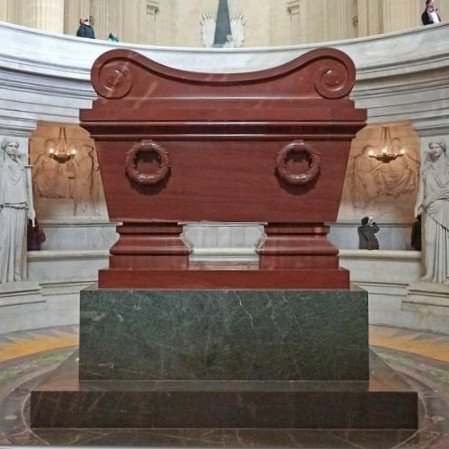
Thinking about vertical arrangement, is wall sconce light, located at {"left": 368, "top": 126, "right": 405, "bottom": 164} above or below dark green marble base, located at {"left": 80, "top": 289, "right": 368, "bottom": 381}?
above

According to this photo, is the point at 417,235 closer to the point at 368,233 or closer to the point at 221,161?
the point at 368,233

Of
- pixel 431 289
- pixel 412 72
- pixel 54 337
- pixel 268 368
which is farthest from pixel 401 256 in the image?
pixel 268 368

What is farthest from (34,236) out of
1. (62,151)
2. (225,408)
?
(225,408)

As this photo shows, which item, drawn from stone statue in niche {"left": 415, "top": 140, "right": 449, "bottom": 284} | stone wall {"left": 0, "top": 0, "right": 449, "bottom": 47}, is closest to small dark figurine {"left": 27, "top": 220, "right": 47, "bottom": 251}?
stone statue in niche {"left": 415, "top": 140, "right": 449, "bottom": 284}

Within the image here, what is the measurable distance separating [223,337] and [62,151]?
21.8 ft

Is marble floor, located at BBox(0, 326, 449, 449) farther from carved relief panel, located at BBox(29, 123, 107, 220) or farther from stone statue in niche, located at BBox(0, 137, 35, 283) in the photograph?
carved relief panel, located at BBox(29, 123, 107, 220)

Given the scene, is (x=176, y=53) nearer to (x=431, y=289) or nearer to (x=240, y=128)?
(x=431, y=289)

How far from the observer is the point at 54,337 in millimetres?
6551

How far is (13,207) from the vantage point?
723 cm

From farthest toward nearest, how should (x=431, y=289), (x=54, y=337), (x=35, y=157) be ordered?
(x=35, y=157) → (x=431, y=289) → (x=54, y=337)

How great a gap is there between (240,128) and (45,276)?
17.9ft

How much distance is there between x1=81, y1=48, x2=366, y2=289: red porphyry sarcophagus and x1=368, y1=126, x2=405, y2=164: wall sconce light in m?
5.98

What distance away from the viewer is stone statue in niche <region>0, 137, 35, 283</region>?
7.19 metres

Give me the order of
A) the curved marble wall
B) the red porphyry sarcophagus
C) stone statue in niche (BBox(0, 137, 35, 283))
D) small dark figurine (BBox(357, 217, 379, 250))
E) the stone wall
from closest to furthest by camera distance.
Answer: the red porphyry sarcophagus < stone statue in niche (BBox(0, 137, 35, 283)) < the curved marble wall < small dark figurine (BBox(357, 217, 379, 250)) < the stone wall
